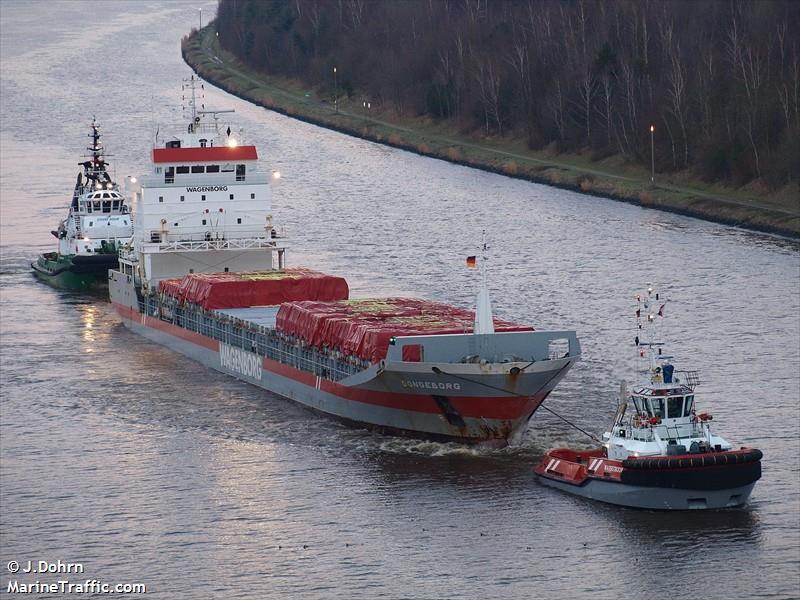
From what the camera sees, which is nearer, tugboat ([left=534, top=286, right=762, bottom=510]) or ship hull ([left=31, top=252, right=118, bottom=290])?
tugboat ([left=534, top=286, right=762, bottom=510])

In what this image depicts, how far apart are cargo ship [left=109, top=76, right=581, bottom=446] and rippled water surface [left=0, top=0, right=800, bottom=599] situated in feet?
2.87

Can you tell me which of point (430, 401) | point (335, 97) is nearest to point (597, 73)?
point (335, 97)

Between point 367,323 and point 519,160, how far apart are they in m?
51.6

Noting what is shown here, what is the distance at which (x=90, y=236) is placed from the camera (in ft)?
236

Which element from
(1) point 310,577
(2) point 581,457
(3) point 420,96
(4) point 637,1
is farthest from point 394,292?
(3) point 420,96

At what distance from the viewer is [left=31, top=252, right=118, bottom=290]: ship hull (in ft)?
Answer: 228

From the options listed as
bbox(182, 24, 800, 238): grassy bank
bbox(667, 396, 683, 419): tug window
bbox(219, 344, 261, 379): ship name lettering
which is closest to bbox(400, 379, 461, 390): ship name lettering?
bbox(667, 396, 683, 419): tug window

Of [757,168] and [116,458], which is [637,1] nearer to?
[757,168]

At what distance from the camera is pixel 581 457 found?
128 ft

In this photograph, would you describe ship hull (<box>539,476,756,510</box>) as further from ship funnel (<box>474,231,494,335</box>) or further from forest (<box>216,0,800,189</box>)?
forest (<box>216,0,800,189</box>)

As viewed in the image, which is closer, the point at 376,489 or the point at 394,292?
the point at 376,489

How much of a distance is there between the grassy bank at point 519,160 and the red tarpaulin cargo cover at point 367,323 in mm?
28642

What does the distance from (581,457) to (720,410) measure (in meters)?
6.71

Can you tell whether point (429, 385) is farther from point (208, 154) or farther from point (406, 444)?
point (208, 154)
